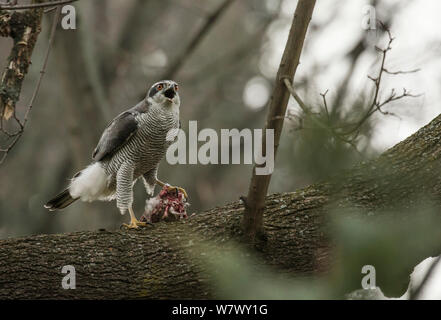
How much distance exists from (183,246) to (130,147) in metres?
1.68

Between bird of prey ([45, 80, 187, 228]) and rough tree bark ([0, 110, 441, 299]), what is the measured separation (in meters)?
1.35

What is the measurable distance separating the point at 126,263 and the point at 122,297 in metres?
0.22

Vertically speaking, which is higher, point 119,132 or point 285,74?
point 119,132

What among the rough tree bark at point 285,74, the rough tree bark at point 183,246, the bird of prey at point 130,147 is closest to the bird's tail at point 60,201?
the bird of prey at point 130,147

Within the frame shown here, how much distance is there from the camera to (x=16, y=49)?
4.33 m

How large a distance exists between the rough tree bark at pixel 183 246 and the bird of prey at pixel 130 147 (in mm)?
1347

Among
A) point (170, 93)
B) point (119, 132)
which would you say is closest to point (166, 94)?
point (170, 93)

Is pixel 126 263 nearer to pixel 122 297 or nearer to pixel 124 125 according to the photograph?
pixel 122 297

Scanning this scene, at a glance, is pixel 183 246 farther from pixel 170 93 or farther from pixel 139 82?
pixel 139 82

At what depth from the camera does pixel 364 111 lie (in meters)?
2.14

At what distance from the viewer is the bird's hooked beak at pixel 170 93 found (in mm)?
5145

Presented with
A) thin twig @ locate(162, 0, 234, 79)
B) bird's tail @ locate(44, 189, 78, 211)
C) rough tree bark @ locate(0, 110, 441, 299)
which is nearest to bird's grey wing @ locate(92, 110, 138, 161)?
bird's tail @ locate(44, 189, 78, 211)

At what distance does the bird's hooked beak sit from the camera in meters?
5.14

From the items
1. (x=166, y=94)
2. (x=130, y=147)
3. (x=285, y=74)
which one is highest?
(x=166, y=94)
